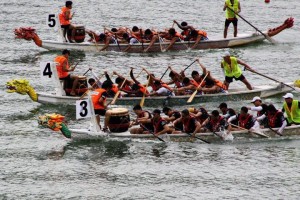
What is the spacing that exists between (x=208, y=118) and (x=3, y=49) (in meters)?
15.9

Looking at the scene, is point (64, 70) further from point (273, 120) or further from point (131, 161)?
point (273, 120)

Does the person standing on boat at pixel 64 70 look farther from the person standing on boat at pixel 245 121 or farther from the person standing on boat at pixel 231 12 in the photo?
the person standing on boat at pixel 231 12

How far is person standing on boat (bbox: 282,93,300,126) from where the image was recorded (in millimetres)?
33562

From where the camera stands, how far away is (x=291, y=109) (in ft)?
110

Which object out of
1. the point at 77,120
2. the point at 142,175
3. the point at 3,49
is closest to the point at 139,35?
the point at 3,49

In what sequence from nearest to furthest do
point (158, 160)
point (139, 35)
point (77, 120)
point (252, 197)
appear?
point (252, 197) → point (158, 160) → point (77, 120) → point (139, 35)

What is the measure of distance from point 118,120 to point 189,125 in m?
2.27

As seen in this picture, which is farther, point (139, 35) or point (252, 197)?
point (139, 35)

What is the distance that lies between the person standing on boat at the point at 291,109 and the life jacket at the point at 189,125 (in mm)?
3080

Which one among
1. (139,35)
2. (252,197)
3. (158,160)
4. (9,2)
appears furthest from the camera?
(9,2)

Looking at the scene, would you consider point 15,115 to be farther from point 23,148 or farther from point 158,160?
point 158,160

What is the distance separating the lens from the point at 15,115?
36.8 m

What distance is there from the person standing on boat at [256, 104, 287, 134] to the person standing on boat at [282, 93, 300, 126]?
0.36m

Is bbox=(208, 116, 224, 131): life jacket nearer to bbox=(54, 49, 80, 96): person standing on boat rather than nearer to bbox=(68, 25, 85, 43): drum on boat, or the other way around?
bbox=(54, 49, 80, 96): person standing on boat
